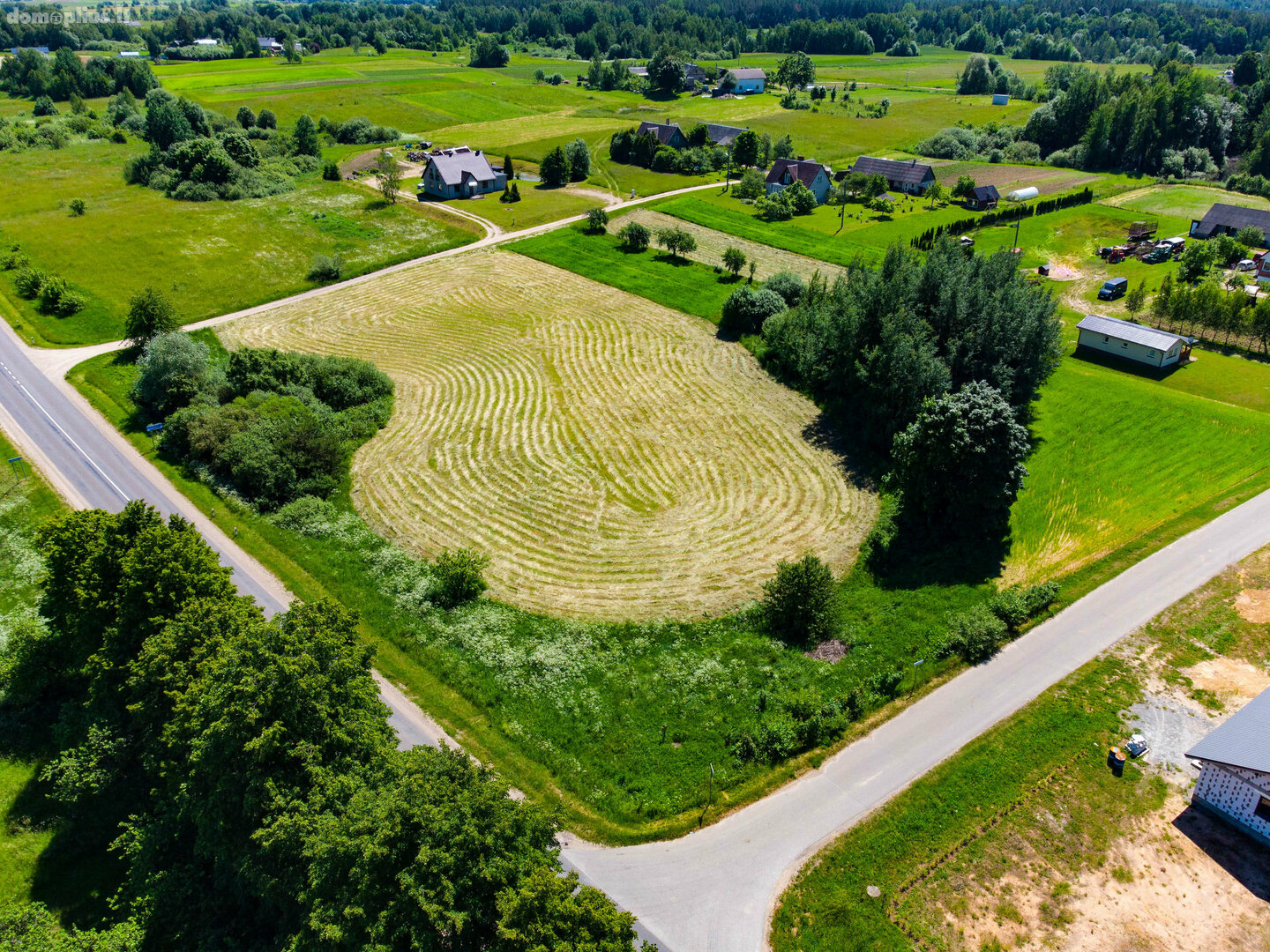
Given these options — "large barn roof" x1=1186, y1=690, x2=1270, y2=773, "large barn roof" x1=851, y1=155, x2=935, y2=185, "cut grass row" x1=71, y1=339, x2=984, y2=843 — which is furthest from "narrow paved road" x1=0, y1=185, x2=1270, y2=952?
"large barn roof" x1=851, y1=155, x2=935, y2=185

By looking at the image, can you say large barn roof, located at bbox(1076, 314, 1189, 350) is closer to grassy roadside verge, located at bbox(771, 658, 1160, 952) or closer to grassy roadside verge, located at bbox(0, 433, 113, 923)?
grassy roadside verge, located at bbox(771, 658, 1160, 952)

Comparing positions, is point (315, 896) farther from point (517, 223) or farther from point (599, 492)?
point (517, 223)

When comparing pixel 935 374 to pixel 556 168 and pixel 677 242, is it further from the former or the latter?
pixel 556 168

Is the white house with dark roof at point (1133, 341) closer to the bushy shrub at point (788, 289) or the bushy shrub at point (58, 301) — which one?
the bushy shrub at point (788, 289)

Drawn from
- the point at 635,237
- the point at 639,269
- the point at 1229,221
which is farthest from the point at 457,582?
the point at 1229,221

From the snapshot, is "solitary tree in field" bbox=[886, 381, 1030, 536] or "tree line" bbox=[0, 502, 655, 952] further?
"solitary tree in field" bbox=[886, 381, 1030, 536]

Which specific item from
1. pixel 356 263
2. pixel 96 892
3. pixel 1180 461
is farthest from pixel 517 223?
pixel 96 892

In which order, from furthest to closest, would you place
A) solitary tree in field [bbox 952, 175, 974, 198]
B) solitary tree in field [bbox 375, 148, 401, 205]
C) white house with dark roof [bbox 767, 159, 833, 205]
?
white house with dark roof [bbox 767, 159, 833, 205], solitary tree in field [bbox 375, 148, 401, 205], solitary tree in field [bbox 952, 175, 974, 198]
